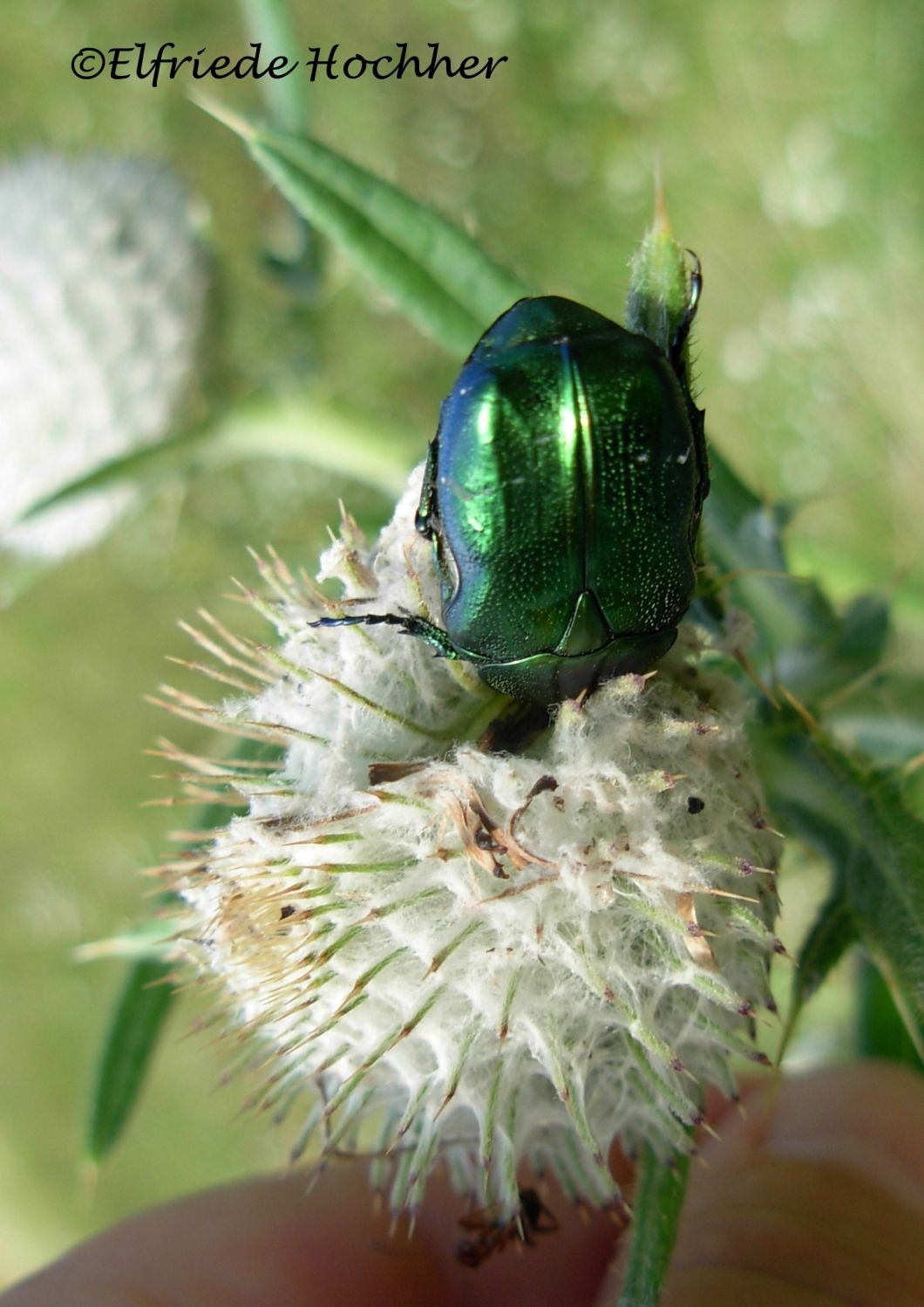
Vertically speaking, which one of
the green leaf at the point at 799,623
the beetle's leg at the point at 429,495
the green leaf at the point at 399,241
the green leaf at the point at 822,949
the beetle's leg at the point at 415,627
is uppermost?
the green leaf at the point at 399,241

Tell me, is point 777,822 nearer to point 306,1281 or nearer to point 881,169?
point 306,1281

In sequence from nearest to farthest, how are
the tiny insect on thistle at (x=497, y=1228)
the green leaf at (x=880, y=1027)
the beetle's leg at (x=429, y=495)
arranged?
the beetle's leg at (x=429, y=495) < the tiny insect on thistle at (x=497, y=1228) < the green leaf at (x=880, y=1027)

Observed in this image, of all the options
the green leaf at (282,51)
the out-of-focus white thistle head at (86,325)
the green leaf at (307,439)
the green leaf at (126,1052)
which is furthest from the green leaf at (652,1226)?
the green leaf at (282,51)

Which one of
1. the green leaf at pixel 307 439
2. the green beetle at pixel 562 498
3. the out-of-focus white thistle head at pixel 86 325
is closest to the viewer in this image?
the green beetle at pixel 562 498

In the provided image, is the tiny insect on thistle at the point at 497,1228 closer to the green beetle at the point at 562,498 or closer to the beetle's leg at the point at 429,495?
the green beetle at the point at 562,498

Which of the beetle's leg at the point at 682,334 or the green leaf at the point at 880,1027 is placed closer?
the beetle's leg at the point at 682,334

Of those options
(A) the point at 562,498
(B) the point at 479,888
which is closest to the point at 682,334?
(A) the point at 562,498

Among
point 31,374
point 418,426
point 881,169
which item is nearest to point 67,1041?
point 418,426

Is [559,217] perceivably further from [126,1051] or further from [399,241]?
[126,1051]
